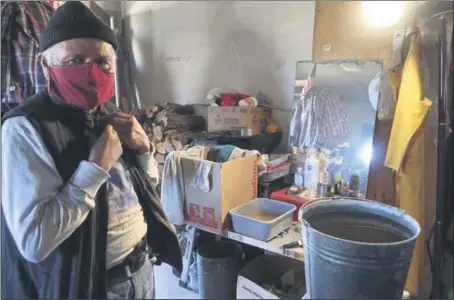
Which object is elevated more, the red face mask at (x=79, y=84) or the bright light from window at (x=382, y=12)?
the bright light from window at (x=382, y=12)

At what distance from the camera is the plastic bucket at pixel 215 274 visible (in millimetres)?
687

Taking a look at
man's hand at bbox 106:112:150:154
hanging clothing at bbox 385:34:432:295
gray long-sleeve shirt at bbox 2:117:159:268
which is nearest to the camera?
gray long-sleeve shirt at bbox 2:117:159:268

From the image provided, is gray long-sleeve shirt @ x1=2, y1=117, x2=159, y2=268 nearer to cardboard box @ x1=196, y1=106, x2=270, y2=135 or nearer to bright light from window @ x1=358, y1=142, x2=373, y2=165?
cardboard box @ x1=196, y1=106, x2=270, y2=135

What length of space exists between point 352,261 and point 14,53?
2.21 feet

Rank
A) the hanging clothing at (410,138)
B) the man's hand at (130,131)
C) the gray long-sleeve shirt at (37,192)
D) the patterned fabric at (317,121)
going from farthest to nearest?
1. the hanging clothing at (410,138)
2. the patterned fabric at (317,121)
3. the man's hand at (130,131)
4. the gray long-sleeve shirt at (37,192)

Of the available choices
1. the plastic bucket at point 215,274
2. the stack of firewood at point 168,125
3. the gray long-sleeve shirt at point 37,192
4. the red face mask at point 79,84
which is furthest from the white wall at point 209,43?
the plastic bucket at point 215,274

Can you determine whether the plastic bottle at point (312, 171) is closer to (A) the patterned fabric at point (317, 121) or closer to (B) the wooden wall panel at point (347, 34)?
(A) the patterned fabric at point (317, 121)

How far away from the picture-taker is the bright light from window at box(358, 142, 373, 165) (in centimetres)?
78

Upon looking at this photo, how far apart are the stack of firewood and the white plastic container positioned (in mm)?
234

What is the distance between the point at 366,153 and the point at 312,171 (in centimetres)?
19

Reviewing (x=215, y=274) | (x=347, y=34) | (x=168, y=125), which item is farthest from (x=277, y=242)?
(x=347, y=34)

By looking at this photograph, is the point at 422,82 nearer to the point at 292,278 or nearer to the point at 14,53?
the point at 292,278

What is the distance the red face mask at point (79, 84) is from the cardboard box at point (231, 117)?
8.0 inches

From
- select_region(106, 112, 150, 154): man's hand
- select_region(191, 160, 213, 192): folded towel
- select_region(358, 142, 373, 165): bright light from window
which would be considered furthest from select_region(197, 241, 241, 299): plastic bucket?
select_region(358, 142, 373, 165): bright light from window
